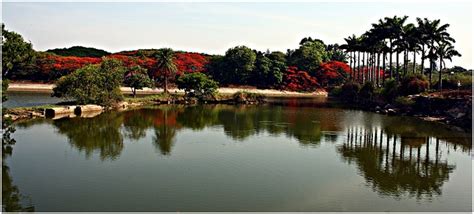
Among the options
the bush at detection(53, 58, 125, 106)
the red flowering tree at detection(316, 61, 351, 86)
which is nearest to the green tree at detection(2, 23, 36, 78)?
the bush at detection(53, 58, 125, 106)

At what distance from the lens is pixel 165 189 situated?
19.1 meters

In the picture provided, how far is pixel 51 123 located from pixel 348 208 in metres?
31.6

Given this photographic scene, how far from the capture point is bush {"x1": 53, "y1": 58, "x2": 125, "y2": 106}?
51.6 metres

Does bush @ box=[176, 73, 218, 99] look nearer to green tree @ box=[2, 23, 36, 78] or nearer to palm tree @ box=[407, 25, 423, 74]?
palm tree @ box=[407, 25, 423, 74]

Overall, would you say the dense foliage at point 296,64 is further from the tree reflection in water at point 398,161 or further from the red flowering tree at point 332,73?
the tree reflection in water at point 398,161

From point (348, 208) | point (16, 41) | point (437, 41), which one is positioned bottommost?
point (348, 208)

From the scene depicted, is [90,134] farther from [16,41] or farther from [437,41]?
[437,41]

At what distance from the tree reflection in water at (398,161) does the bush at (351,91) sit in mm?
44794

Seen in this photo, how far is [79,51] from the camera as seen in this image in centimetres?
13162

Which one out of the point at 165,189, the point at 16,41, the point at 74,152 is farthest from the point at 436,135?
the point at 16,41

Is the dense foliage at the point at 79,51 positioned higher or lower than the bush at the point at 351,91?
higher

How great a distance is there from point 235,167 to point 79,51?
120 meters

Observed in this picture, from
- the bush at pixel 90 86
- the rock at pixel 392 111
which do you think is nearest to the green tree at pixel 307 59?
the rock at pixel 392 111

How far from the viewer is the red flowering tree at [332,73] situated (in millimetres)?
108750
